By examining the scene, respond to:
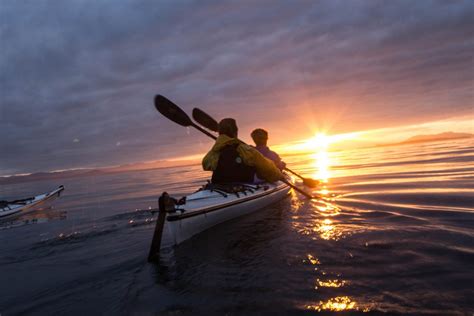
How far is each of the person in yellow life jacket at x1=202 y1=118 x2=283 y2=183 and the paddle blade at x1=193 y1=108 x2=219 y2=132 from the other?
3057 mm

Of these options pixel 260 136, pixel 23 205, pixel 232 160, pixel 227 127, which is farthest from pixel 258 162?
pixel 23 205

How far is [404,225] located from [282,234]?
239 cm

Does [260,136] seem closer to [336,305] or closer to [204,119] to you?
[204,119]

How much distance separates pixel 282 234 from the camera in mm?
5688

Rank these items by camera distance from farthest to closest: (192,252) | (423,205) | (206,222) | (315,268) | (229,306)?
(423,205), (206,222), (192,252), (315,268), (229,306)

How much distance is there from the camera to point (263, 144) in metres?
10.4

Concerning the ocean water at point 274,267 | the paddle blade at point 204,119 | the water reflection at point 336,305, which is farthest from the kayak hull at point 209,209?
the paddle blade at point 204,119

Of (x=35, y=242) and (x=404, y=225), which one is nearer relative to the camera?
(x=404, y=225)

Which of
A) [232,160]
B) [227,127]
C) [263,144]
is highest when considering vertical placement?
[227,127]

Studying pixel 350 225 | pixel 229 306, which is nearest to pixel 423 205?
pixel 350 225

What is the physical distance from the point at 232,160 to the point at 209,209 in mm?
1696

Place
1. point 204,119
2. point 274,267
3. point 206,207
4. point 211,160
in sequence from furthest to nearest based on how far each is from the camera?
point 204,119 < point 211,160 < point 206,207 < point 274,267

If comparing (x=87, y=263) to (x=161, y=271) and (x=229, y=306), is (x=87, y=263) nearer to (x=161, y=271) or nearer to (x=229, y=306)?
(x=161, y=271)

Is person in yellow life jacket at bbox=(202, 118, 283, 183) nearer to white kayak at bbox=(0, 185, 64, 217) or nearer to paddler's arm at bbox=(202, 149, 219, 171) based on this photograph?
paddler's arm at bbox=(202, 149, 219, 171)
